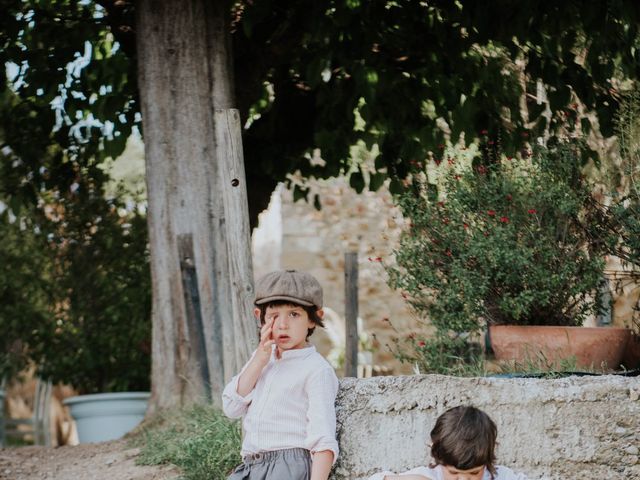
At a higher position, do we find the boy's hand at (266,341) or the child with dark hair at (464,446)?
the boy's hand at (266,341)

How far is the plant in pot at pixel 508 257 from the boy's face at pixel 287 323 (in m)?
2.26

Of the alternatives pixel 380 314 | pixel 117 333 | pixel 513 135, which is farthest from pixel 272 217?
pixel 513 135

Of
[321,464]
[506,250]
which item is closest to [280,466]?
[321,464]

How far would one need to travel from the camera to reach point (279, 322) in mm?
3645

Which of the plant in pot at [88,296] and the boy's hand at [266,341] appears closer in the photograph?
the boy's hand at [266,341]

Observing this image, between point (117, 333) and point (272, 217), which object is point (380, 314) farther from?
point (117, 333)

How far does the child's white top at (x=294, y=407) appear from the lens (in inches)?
141

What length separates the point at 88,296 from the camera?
9180 mm

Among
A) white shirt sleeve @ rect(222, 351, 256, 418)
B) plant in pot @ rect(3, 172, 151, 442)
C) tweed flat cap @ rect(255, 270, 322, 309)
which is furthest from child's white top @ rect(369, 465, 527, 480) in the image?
plant in pot @ rect(3, 172, 151, 442)

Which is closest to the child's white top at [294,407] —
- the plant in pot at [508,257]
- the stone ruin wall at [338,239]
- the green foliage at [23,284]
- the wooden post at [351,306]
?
the plant in pot at [508,257]

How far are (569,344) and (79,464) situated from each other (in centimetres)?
300

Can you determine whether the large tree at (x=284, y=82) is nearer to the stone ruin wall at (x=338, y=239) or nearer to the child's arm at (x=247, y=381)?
the child's arm at (x=247, y=381)

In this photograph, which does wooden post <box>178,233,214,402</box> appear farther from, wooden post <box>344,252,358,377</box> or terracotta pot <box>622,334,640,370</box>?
terracotta pot <box>622,334,640,370</box>

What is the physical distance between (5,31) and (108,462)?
3470 millimetres
